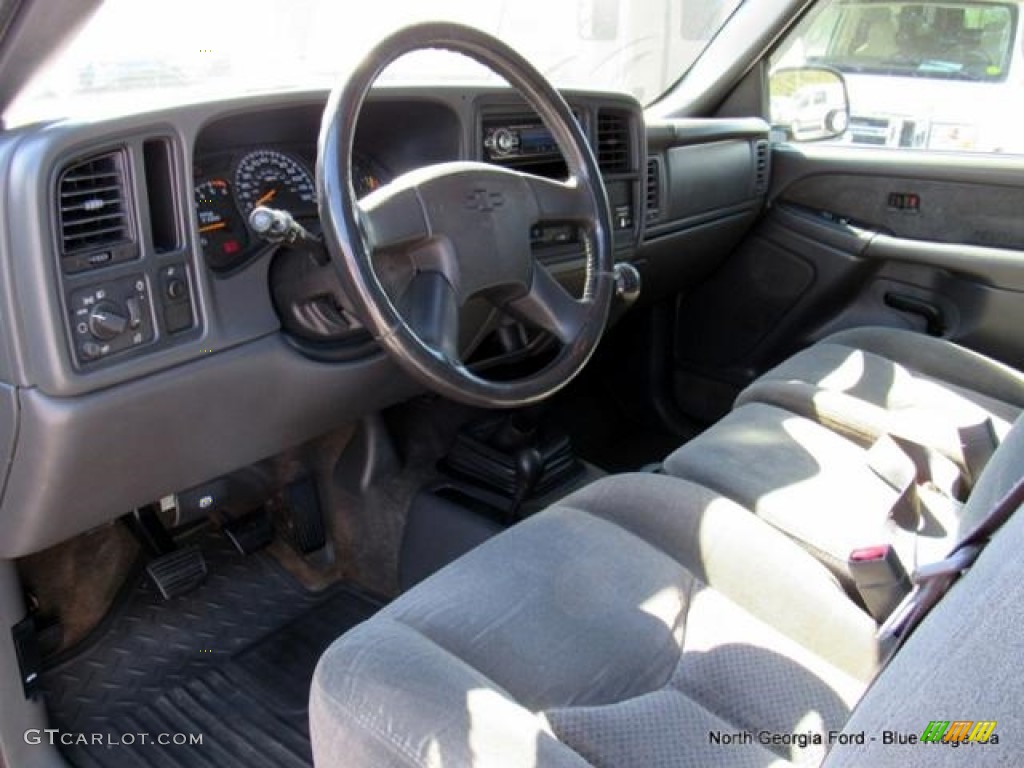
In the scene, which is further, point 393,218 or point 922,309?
point 922,309

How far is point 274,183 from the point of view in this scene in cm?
152

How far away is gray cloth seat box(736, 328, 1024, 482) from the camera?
1.64m

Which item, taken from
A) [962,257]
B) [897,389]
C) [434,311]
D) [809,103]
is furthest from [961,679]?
[809,103]

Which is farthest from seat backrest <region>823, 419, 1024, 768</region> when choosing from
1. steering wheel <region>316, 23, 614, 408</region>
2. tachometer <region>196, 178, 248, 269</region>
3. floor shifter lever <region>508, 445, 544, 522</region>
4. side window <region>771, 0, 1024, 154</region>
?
side window <region>771, 0, 1024, 154</region>

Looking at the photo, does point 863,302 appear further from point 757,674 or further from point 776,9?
point 757,674

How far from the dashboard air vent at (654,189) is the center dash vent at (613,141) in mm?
138

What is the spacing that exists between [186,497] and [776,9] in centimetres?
185

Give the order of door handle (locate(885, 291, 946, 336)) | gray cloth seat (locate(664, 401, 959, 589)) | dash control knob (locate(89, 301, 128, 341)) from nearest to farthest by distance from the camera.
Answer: dash control knob (locate(89, 301, 128, 341)) < gray cloth seat (locate(664, 401, 959, 589)) < door handle (locate(885, 291, 946, 336))

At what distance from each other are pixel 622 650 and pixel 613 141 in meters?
1.25

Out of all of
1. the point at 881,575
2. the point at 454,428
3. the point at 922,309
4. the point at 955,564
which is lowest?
the point at 454,428

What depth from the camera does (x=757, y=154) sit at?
8.47ft

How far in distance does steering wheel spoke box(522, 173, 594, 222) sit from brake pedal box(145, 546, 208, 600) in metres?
0.98

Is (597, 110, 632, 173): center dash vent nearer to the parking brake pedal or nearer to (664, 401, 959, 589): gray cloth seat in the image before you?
(664, 401, 959, 589): gray cloth seat

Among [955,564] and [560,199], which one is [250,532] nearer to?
[560,199]
